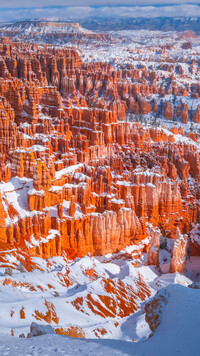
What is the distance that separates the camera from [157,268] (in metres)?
28.0

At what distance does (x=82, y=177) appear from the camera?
29.5 meters

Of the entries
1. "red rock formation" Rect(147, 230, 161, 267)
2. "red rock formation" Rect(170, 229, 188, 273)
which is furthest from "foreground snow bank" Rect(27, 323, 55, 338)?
"red rock formation" Rect(147, 230, 161, 267)

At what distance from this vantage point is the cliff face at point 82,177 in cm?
2603

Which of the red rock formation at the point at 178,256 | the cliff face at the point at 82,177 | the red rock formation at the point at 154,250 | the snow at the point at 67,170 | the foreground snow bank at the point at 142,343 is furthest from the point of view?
the snow at the point at 67,170

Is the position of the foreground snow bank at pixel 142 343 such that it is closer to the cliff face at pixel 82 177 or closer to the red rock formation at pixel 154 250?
the cliff face at pixel 82 177

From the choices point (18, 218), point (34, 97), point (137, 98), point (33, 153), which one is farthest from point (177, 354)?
point (137, 98)

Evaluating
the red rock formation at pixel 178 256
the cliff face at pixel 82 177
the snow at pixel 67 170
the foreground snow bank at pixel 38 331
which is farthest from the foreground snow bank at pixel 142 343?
the snow at pixel 67 170

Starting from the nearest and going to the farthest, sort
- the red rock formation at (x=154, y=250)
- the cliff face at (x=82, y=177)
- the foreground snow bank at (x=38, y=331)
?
the foreground snow bank at (x=38, y=331)
the cliff face at (x=82, y=177)
the red rock formation at (x=154, y=250)

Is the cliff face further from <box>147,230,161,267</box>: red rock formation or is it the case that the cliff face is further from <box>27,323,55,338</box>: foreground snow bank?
<box>27,323,55,338</box>: foreground snow bank

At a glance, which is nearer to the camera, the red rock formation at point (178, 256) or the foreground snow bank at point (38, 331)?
the foreground snow bank at point (38, 331)

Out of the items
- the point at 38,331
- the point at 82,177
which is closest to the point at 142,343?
the point at 38,331

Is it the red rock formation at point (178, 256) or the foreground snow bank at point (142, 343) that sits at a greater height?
the foreground snow bank at point (142, 343)

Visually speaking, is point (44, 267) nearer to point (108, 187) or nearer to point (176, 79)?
point (108, 187)

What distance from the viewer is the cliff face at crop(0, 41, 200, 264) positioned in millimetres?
26031
